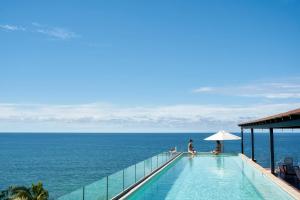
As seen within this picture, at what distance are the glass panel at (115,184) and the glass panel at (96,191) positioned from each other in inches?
15.5

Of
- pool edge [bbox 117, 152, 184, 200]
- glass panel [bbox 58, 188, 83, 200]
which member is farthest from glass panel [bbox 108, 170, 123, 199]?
glass panel [bbox 58, 188, 83, 200]

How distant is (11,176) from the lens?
4575 cm

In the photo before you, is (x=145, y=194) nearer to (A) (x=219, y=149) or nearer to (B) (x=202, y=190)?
(B) (x=202, y=190)

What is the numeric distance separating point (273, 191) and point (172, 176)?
559 cm

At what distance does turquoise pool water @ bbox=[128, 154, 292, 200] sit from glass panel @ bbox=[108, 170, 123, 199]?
1.73 ft

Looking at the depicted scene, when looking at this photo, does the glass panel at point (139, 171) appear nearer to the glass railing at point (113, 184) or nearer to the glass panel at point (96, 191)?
the glass railing at point (113, 184)

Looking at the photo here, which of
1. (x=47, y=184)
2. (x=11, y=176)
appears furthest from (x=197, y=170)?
(x=11, y=176)

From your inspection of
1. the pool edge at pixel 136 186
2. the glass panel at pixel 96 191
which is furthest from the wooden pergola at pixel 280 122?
the glass panel at pixel 96 191

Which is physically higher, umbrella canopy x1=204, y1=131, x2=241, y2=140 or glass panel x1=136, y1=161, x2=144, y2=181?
umbrella canopy x1=204, y1=131, x2=241, y2=140

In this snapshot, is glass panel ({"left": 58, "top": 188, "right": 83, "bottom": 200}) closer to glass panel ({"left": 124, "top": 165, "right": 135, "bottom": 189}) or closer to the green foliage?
glass panel ({"left": 124, "top": 165, "right": 135, "bottom": 189})

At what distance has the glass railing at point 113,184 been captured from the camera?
8.66 meters

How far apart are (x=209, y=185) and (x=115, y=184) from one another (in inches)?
189

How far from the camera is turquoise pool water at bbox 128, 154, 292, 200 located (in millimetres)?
12141

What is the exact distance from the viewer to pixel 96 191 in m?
9.59
